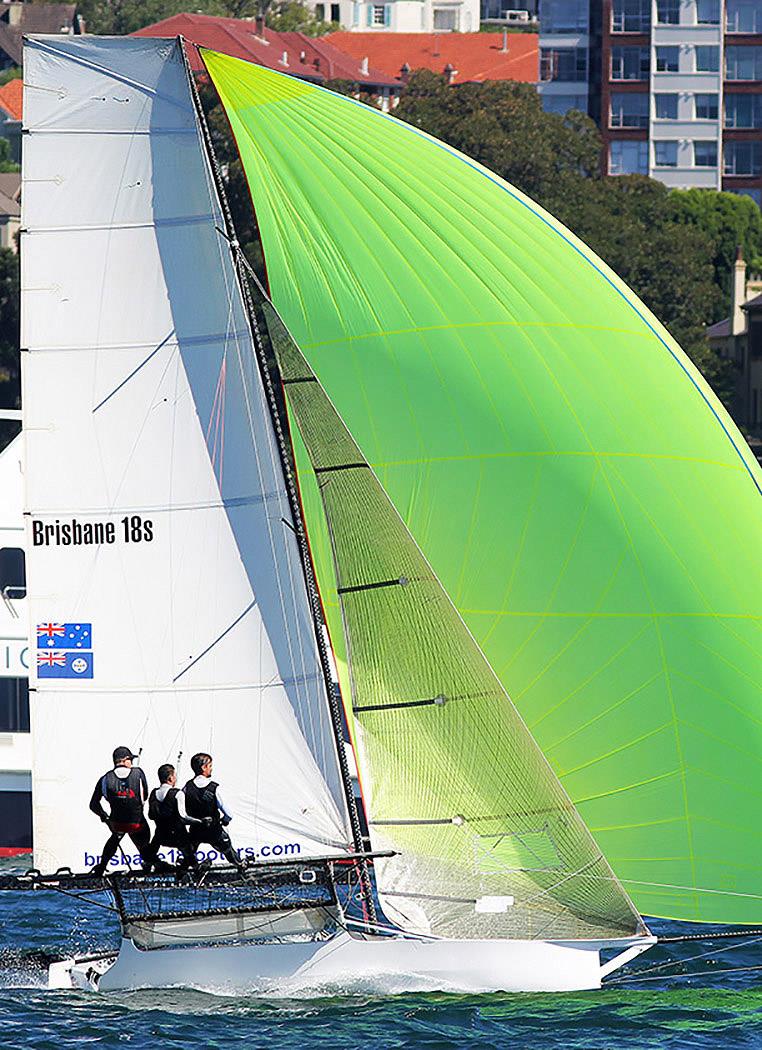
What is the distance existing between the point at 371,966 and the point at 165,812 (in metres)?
1.66

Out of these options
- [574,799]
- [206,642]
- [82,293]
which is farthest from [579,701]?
[82,293]

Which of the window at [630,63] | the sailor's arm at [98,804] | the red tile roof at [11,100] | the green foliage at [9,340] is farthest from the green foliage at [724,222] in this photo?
the sailor's arm at [98,804]

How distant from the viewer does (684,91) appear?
8125 centimetres

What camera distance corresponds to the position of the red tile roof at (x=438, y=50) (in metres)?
109

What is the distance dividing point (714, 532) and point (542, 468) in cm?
120

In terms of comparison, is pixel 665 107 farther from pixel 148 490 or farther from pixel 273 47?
pixel 148 490

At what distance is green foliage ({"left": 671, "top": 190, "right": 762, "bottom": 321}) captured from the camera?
70.9m

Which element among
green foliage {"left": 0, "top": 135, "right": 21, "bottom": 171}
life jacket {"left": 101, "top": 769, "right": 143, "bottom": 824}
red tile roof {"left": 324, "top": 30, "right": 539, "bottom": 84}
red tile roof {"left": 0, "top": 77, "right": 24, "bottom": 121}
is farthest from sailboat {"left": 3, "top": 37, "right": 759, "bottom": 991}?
red tile roof {"left": 324, "top": 30, "right": 539, "bottom": 84}

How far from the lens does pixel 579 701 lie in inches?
542

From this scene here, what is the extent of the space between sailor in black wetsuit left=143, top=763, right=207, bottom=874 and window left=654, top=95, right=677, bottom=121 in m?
71.0

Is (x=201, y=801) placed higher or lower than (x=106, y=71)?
lower

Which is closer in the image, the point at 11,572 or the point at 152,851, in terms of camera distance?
the point at 152,851

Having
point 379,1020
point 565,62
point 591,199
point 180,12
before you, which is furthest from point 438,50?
point 379,1020

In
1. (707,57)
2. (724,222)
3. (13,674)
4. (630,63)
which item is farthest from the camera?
(630,63)
